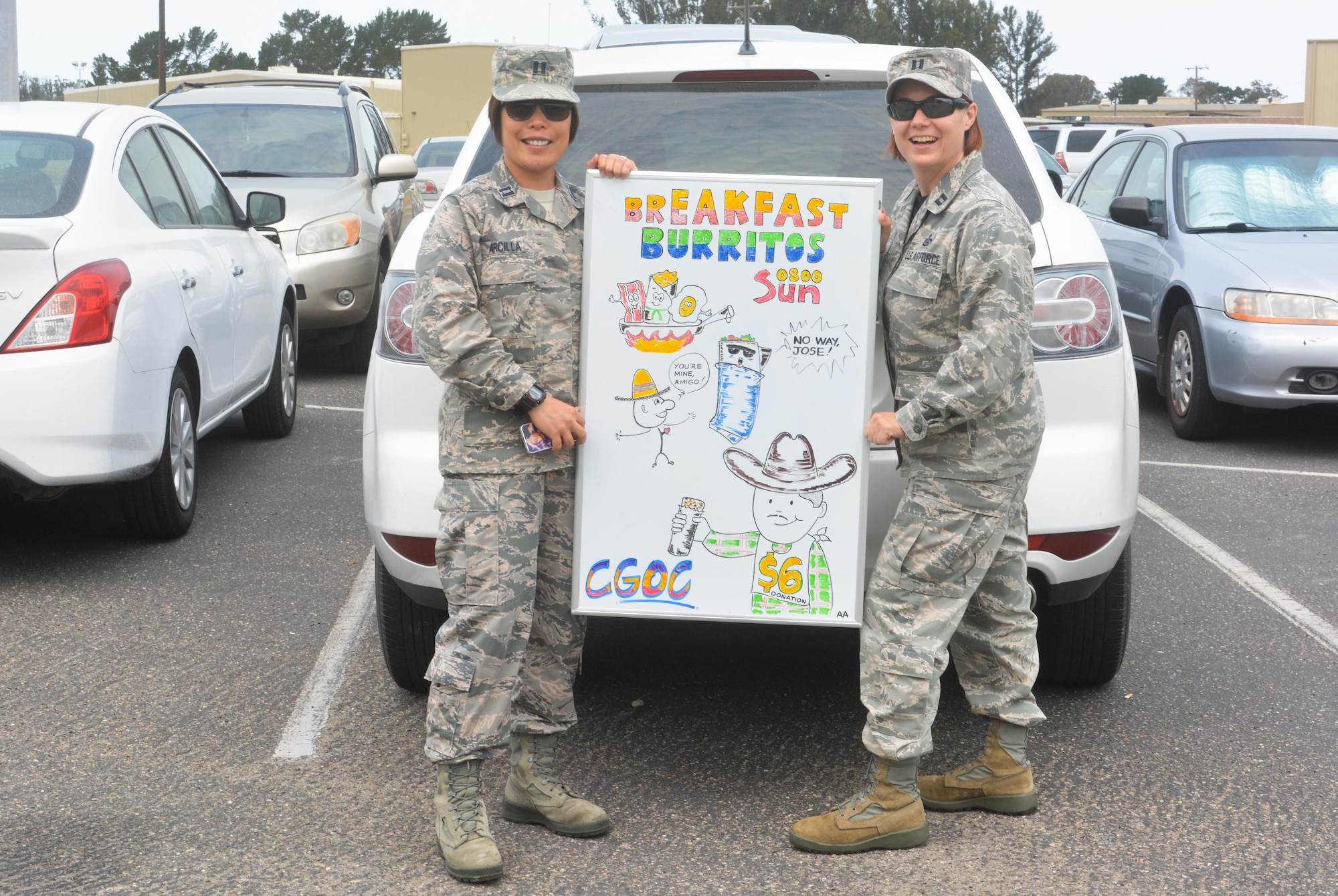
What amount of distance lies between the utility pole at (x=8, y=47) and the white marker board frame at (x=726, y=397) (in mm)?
8788

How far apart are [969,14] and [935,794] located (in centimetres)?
7368

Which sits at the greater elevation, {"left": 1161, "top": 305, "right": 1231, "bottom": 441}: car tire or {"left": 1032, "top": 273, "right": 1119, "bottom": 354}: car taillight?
{"left": 1032, "top": 273, "right": 1119, "bottom": 354}: car taillight

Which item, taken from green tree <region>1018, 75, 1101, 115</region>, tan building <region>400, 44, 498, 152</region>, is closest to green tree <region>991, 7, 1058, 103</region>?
green tree <region>1018, 75, 1101, 115</region>

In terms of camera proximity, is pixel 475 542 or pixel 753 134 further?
pixel 753 134

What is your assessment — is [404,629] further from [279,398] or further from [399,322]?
[279,398]

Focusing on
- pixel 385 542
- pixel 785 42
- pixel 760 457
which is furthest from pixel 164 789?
pixel 785 42

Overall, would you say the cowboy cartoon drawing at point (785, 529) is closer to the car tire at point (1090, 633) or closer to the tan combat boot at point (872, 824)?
the tan combat boot at point (872, 824)

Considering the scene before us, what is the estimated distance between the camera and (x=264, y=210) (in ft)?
23.9

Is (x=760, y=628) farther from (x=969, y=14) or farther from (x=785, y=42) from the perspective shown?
(x=969, y=14)

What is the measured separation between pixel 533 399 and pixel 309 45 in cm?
11479

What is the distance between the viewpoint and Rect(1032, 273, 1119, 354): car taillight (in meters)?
3.53

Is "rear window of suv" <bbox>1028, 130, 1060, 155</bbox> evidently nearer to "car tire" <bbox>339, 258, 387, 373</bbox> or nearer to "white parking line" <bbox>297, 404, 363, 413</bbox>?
"car tire" <bbox>339, 258, 387, 373</bbox>

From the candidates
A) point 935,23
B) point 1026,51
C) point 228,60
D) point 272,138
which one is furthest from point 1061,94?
point 272,138

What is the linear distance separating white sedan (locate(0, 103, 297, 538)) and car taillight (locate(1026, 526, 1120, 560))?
3.20 m
